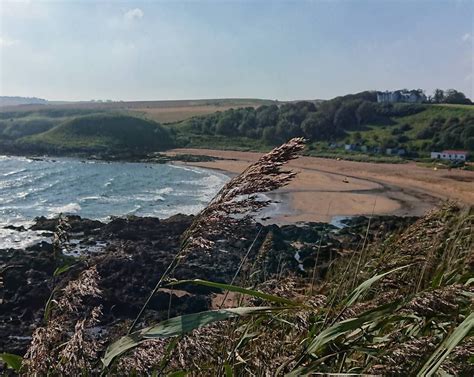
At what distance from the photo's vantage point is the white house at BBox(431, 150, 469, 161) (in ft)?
151

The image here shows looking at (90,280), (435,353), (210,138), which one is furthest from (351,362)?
(210,138)

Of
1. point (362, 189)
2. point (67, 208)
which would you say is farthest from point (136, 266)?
point (362, 189)

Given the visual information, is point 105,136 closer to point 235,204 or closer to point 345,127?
point 345,127

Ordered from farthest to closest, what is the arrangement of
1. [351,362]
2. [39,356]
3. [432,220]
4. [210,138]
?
[210,138]
[432,220]
[351,362]
[39,356]

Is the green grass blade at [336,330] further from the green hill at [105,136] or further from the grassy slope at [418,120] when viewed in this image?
the green hill at [105,136]

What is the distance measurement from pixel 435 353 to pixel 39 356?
1127 mm

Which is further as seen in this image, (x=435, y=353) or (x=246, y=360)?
(x=246, y=360)

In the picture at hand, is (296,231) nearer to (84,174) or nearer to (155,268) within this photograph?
(155,268)

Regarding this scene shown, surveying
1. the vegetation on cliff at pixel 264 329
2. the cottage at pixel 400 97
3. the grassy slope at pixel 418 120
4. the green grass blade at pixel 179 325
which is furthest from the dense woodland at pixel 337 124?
the green grass blade at pixel 179 325

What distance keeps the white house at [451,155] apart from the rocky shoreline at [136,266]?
27.3 meters

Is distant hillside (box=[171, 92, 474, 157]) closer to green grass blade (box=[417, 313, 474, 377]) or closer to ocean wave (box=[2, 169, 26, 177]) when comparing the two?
ocean wave (box=[2, 169, 26, 177])

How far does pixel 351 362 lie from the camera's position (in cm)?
194

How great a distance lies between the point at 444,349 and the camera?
1.34 metres

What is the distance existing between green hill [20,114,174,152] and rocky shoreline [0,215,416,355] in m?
44.5
